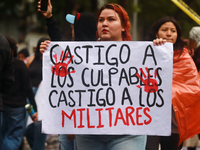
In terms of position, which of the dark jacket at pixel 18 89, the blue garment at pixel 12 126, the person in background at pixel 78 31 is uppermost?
the person in background at pixel 78 31

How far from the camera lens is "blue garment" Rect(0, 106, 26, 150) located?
4676 mm

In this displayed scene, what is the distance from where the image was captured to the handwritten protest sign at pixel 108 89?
9.03 ft

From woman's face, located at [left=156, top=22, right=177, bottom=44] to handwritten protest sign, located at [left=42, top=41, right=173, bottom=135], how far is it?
0.87 meters

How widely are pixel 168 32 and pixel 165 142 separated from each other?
1.11 metres

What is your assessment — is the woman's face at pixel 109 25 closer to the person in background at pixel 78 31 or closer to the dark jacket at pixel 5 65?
the person in background at pixel 78 31

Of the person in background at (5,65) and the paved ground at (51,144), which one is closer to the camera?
the person in background at (5,65)

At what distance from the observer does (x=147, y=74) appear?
2.79 metres

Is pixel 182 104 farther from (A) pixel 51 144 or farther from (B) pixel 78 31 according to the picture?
(A) pixel 51 144

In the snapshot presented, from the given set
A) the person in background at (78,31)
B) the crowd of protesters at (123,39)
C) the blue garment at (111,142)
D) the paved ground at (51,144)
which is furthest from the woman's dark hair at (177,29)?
the paved ground at (51,144)

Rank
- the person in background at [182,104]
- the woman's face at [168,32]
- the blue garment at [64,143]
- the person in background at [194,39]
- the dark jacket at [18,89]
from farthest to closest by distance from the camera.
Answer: the person in background at [194,39]
the dark jacket at [18,89]
the woman's face at [168,32]
the blue garment at [64,143]
the person in background at [182,104]

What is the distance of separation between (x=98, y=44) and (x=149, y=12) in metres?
17.7

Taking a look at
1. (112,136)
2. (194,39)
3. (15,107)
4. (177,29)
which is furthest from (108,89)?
(194,39)

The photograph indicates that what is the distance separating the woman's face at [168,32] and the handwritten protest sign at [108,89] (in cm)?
87

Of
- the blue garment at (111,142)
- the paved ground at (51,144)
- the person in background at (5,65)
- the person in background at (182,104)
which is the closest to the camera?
the blue garment at (111,142)
